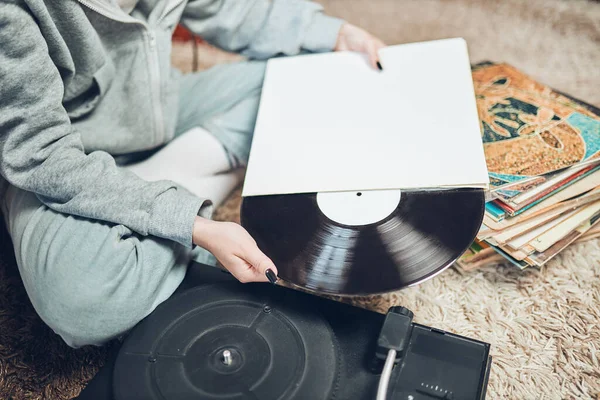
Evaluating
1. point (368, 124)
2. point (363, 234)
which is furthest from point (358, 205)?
point (368, 124)

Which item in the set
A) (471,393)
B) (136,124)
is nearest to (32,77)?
(136,124)

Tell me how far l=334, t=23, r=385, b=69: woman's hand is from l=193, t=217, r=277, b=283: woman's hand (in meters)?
0.45

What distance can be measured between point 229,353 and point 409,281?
0.24 meters

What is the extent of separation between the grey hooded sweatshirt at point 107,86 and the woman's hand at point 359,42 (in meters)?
0.02

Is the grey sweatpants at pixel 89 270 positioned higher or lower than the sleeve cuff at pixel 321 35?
lower

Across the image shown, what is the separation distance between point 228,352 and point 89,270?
228 mm

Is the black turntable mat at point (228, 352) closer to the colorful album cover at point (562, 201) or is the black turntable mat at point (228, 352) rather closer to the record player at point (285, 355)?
the record player at point (285, 355)

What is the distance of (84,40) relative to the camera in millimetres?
841

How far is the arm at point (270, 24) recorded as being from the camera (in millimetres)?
1085

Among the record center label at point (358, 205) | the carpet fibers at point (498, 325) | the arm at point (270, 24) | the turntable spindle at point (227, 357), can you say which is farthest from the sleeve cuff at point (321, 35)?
the turntable spindle at point (227, 357)

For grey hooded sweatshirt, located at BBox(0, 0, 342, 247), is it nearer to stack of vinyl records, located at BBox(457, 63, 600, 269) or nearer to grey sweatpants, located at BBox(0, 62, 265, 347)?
grey sweatpants, located at BBox(0, 62, 265, 347)

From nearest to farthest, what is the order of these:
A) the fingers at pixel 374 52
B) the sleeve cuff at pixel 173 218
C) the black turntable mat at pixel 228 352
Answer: the black turntable mat at pixel 228 352
the sleeve cuff at pixel 173 218
the fingers at pixel 374 52

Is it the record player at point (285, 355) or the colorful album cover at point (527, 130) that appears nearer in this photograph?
the record player at point (285, 355)

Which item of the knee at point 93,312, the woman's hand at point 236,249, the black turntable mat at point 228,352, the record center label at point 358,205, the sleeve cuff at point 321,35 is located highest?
the sleeve cuff at point 321,35
